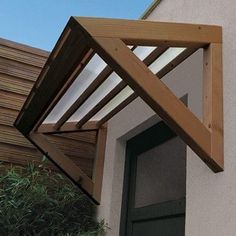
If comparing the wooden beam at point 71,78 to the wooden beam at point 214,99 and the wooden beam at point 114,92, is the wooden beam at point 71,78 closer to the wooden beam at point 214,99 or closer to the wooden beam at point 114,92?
the wooden beam at point 114,92

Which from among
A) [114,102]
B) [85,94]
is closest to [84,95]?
[85,94]

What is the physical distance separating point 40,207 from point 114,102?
1208mm

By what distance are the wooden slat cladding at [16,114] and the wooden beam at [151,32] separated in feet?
8.10

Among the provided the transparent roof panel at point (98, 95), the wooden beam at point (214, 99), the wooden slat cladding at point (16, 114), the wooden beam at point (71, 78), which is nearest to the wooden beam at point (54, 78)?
the wooden beam at point (71, 78)

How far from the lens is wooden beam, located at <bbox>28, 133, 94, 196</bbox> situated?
14.4 ft

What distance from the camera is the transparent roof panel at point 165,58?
319 cm

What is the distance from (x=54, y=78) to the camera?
10.1 ft

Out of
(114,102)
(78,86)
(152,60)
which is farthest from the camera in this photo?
(114,102)

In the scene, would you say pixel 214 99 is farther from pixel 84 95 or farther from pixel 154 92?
pixel 84 95

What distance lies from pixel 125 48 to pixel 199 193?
40.5 inches

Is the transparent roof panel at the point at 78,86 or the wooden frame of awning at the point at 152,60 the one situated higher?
the transparent roof panel at the point at 78,86

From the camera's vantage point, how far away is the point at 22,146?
4.76 metres

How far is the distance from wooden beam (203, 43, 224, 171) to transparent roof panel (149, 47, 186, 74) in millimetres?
309

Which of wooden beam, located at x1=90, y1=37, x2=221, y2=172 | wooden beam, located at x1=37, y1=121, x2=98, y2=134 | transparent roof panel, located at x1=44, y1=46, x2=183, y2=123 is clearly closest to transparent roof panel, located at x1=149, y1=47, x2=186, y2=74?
transparent roof panel, located at x1=44, y1=46, x2=183, y2=123
